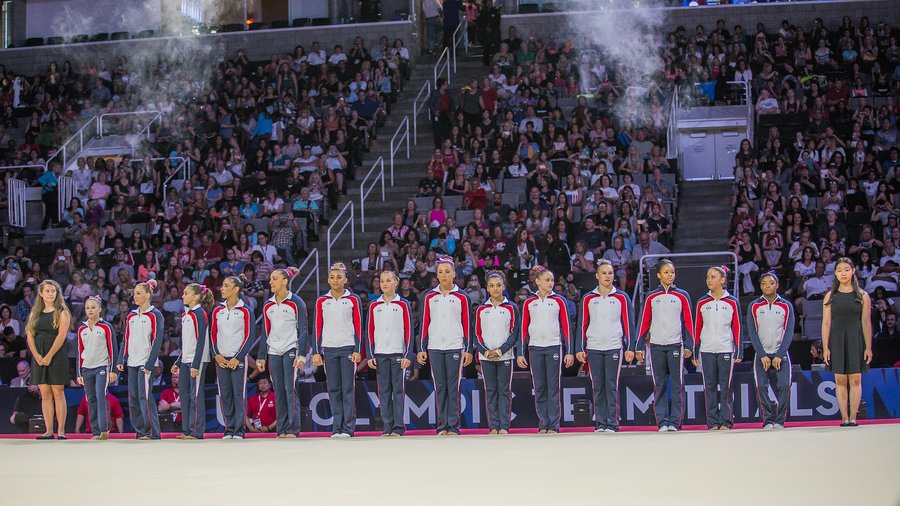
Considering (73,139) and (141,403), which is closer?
(141,403)

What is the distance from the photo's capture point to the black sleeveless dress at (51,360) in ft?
42.4

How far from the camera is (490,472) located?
673 cm

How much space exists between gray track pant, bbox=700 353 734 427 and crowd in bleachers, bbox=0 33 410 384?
8.06 meters

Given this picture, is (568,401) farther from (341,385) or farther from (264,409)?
(264,409)

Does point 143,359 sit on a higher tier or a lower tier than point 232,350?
lower

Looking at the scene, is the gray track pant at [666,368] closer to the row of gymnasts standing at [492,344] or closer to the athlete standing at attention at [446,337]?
the row of gymnasts standing at [492,344]

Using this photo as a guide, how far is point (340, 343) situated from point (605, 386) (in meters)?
2.83

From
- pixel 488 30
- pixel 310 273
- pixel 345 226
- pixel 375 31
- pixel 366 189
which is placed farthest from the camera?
pixel 375 31

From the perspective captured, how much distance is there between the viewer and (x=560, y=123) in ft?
72.0

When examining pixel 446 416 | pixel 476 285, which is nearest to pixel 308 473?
pixel 446 416

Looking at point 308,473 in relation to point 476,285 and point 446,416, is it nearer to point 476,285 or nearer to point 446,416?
point 446,416

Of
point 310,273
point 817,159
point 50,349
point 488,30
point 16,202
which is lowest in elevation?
point 50,349

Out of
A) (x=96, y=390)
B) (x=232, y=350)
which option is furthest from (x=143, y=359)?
(x=232, y=350)

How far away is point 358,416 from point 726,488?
9094 millimetres
